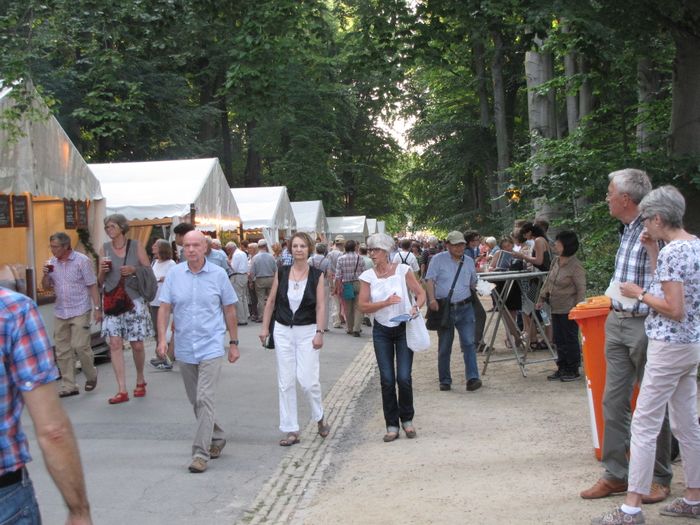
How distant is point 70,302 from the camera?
9641 millimetres

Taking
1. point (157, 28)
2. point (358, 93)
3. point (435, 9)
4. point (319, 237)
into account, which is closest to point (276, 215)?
point (319, 237)

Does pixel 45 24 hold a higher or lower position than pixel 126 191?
higher

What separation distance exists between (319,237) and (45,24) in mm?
22695

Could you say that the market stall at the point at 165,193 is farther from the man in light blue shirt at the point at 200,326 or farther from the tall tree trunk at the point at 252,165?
the tall tree trunk at the point at 252,165

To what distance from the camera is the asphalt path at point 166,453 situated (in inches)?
217

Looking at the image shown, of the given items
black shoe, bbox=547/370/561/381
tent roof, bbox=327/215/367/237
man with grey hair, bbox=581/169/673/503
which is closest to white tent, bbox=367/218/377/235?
tent roof, bbox=327/215/367/237

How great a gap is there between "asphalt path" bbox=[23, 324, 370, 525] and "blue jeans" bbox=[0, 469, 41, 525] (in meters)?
2.89

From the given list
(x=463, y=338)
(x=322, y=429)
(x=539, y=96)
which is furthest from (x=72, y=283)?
(x=539, y=96)

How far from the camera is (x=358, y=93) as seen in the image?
149 ft

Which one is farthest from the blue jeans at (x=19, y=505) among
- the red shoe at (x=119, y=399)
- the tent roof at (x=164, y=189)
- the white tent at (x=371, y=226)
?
the white tent at (x=371, y=226)

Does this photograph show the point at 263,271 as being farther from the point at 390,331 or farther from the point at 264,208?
the point at 390,331

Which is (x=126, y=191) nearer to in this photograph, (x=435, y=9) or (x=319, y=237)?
(x=435, y=9)

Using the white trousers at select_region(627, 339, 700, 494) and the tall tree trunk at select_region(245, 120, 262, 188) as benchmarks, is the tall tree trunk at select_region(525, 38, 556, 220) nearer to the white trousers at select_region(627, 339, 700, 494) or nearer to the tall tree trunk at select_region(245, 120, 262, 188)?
the white trousers at select_region(627, 339, 700, 494)

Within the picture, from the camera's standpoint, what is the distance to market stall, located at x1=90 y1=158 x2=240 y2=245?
671 inches
